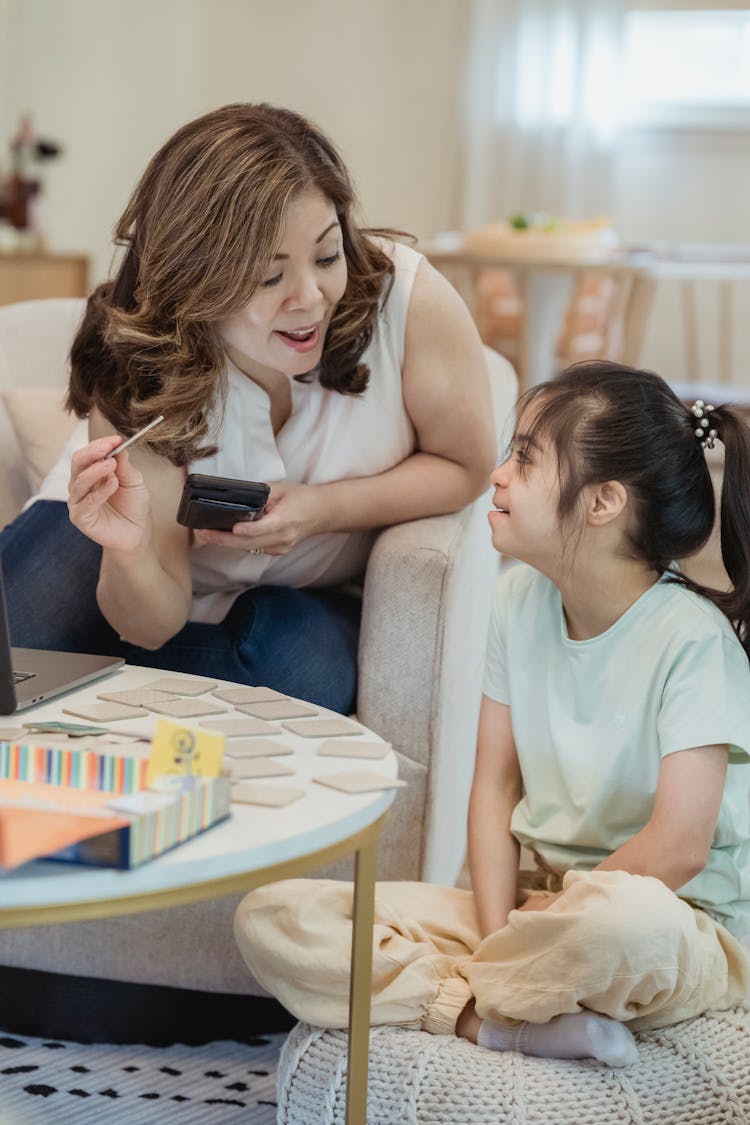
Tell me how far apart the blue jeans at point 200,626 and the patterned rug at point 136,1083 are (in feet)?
1.27

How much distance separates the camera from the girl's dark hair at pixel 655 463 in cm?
126

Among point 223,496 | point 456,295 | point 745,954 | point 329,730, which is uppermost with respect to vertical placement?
point 456,295

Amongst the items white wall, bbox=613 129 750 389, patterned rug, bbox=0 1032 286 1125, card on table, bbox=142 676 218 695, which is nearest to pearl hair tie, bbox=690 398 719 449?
card on table, bbox=142 676 218 695

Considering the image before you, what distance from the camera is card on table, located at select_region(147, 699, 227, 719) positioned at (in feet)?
3.53

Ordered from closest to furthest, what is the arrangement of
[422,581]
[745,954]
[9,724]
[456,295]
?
1. [9,724]
2. [745,954]
3. [422,581]
4. [456,295]

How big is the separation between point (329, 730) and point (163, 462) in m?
0.55

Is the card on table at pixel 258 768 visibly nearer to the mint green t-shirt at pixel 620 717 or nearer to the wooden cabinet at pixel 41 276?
the mint green t-shirt at pixel 620 717

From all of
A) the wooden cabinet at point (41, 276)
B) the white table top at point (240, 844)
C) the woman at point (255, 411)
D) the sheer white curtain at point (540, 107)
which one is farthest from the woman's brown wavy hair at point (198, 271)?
the sheer white curtain at point (540, 107)

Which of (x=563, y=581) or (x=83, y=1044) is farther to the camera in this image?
(x=83, y=1044)

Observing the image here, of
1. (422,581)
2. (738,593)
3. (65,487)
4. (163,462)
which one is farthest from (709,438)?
(65,487)

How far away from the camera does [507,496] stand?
130 centimetres

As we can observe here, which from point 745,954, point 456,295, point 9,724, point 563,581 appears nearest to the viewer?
point 9,724

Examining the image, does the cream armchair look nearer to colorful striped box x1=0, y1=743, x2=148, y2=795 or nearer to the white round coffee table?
the white round coffee table

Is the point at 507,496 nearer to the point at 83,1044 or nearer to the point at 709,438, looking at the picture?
the point at 709,438
